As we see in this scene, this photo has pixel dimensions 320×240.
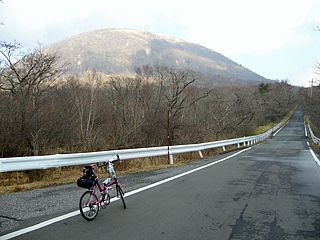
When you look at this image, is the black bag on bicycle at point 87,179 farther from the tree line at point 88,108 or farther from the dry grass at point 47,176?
the tree line at point 88,108

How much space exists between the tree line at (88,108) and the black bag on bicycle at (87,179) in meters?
8.49

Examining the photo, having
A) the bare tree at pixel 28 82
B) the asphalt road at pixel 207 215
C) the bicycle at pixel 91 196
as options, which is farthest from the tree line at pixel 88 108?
the bicycle at pixel 91 196

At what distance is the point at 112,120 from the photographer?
22422 mm

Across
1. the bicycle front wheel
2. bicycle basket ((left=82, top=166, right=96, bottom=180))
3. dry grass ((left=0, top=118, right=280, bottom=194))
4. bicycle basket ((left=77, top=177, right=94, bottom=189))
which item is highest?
bicycle basket ((left=82, top=166, right=96, bottom=180))

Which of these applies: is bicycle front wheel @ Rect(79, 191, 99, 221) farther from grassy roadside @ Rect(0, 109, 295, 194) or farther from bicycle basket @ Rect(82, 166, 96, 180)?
grassy roadside @ Rect(0, 109, 295, 194)

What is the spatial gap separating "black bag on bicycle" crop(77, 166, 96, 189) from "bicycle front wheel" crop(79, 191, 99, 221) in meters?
0.15

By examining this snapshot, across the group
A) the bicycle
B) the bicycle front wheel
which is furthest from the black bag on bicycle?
the bicycle front wheel

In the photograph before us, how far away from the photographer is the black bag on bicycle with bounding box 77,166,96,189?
19.7 feet

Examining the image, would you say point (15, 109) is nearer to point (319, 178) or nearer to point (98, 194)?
point (98, 194)

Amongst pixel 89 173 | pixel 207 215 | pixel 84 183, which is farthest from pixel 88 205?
pixel 207 215

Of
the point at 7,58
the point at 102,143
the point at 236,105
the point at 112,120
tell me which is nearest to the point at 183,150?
the point at 102,143

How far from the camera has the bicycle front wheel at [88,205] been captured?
235 inches

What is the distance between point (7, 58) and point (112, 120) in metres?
7.34

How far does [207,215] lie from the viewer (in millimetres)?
6527
